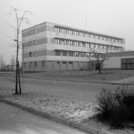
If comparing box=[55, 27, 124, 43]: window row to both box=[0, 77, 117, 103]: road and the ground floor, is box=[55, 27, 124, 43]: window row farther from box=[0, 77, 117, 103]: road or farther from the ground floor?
box=[0, 77, 117, 103]: road

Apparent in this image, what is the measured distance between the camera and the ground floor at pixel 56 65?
56.7 metres

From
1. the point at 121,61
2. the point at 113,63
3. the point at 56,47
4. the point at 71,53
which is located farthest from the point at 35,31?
the point at 121,61

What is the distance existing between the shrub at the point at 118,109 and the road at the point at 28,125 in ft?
3.36

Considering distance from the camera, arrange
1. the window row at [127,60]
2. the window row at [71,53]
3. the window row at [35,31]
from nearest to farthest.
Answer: the window row at [127,60] < the window row at [35,31] < the window row at [71,53]

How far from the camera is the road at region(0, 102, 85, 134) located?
217 inches

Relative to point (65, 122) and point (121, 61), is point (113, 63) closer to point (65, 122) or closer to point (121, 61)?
point (121, 61)

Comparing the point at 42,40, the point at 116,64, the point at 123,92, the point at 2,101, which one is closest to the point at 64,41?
the point at 42,40

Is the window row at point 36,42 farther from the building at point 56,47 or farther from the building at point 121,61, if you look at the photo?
the building at point 121,61

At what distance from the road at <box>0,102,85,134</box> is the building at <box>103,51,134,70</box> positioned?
4594cm

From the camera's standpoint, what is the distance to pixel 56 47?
58.2 meters

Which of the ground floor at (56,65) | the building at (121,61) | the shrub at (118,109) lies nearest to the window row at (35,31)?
the ground floor at (56,65)

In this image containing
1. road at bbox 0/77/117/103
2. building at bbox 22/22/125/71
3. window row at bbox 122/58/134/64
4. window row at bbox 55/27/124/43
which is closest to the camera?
road at bbox 0/77/117/103

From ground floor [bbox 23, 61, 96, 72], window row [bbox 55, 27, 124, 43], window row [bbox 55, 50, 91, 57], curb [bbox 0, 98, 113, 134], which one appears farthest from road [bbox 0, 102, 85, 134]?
window row [bbox 55, 27, 124, 43]

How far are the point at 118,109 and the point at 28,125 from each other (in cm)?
271
